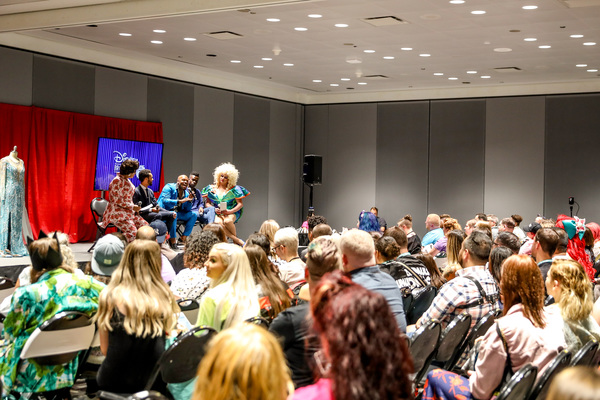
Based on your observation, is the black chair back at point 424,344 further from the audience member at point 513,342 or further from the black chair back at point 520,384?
the black chair back at point 520,384

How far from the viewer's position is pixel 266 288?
4.15 meters

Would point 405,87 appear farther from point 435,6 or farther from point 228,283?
point 228,283

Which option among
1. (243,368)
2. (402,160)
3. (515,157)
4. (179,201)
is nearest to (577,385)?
(243,368)

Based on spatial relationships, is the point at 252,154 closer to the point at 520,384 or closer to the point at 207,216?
the point at 207,216

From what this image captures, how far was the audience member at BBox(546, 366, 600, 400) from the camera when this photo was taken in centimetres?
150

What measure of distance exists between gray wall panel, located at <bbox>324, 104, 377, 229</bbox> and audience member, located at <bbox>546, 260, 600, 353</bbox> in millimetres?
14395

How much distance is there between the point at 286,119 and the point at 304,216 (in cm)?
282

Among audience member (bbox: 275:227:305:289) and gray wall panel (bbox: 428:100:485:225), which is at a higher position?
gray wall panel (bbox: 428:100:485:225)

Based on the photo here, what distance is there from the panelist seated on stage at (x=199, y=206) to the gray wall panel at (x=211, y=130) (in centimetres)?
273

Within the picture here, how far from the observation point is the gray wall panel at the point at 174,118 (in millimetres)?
14578

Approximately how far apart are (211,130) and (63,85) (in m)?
4.04

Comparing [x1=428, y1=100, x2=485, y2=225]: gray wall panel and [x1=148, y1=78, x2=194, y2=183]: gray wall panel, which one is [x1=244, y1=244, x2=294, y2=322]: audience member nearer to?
[x1=148, y1=78, x2=194, y2=183]: gray wall panel

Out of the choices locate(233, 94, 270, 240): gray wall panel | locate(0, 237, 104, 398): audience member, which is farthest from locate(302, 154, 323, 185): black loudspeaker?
locate(0, 237, 104, 398): audience member

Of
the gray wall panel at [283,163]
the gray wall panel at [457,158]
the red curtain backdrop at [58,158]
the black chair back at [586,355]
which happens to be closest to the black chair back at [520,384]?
the black chair back at [586,355]
